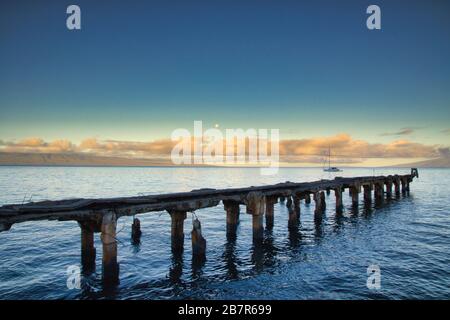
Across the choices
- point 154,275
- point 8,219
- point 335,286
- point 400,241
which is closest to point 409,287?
point 335,286


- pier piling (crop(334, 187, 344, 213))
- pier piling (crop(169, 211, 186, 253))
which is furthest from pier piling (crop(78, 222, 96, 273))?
Result: pier piling (crop(334, 187, 344, 213))

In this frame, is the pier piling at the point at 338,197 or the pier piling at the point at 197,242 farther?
the pier piling at the point at 338,197

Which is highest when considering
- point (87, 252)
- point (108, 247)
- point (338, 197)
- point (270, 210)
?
point (108, 247)

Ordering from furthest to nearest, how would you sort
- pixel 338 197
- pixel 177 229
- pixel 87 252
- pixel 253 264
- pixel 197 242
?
pixel 338 197, pixel 177 229, pixel 197 242, pixel 253 264, pixel 87 252

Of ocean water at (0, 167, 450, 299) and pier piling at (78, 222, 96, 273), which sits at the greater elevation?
pier piling at (78, 222, 96, 273)

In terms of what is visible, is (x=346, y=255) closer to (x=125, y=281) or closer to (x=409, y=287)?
(x=409, y=287)

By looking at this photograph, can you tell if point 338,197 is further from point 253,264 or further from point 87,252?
point 87,252

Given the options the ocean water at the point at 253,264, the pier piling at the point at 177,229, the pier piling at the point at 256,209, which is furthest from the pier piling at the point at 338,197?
the pier piling at the point at 177,229

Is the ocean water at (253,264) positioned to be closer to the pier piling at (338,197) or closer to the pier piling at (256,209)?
the pier piling at (256,209)

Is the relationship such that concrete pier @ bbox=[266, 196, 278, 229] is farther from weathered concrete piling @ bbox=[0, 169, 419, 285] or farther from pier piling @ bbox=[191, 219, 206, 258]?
pier piling @ bbox=[191, 219, 206, 258]

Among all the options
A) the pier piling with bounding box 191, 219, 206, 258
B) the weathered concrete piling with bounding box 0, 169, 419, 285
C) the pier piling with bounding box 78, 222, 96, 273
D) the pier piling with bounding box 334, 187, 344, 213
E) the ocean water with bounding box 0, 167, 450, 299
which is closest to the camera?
the weathered concrete piling with bounding box 0, 169, 419, 285

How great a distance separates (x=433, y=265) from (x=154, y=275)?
20.0 meters

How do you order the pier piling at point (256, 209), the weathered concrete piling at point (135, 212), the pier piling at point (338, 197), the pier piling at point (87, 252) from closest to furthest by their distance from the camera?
the weathered concrete piling at point (135, 212) < the pier piling at point (87, 252) < the pier piling at point (256, 209) < the pier piling at point (338, 197)

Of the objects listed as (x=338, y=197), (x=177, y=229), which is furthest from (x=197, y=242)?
(x=338, y=197)
